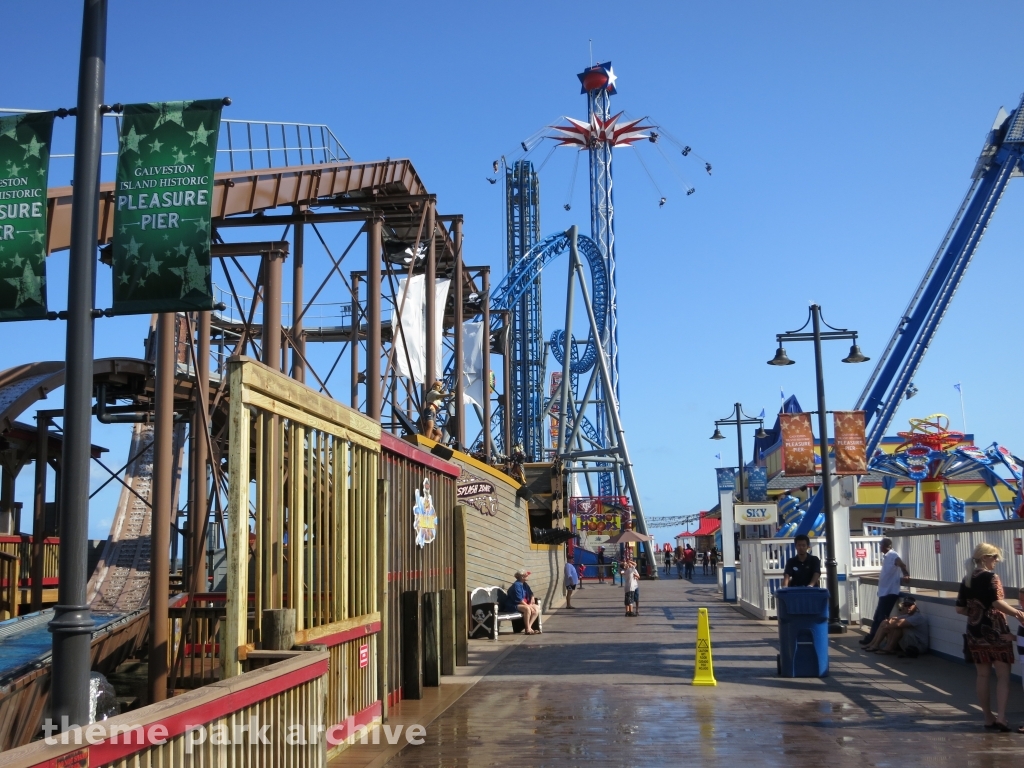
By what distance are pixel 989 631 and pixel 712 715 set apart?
8.13ft

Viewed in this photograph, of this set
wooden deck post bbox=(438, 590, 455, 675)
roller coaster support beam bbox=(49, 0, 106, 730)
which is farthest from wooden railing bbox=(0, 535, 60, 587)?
roller coaster support beam bbox=(49, 0, 106, 730)

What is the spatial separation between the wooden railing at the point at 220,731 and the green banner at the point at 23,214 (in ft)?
8.14

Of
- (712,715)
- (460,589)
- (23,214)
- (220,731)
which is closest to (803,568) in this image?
(712,715)

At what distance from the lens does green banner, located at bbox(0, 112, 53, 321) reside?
19.5 feet

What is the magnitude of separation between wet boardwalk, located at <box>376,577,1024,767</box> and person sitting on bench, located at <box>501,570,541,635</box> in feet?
11.2

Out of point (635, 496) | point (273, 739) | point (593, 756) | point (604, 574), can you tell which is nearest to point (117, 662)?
point (593, 756)

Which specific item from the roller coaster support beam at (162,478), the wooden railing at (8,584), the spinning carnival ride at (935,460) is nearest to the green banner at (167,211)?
the roller coaster support beam at (162,478)

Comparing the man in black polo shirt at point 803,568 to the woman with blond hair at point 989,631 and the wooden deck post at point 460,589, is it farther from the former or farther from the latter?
the woman with blond hair at point 989,631

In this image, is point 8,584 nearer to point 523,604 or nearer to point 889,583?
point 523,604

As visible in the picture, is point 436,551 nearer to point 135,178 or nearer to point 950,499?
point 135,178

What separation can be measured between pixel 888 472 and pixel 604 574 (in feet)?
48.2

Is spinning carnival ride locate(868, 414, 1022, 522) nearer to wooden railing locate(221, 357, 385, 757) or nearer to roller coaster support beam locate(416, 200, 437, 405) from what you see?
roller coaster support beam locate(416, 200, 437, 405)

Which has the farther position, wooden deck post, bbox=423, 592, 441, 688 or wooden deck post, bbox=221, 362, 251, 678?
wooden deck post, bbox=423, 592, 441, 688

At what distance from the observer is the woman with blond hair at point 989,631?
27.3 feet
